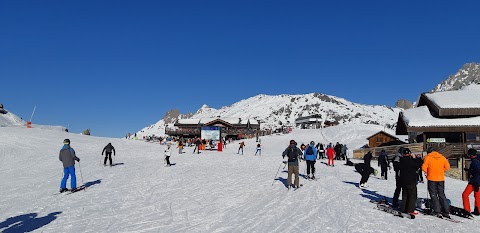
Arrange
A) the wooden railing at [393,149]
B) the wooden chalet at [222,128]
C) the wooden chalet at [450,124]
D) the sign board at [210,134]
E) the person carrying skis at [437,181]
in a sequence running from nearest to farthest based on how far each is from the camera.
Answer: the person carrying skis at [437,181] → the wooden chalet at [450,124] → the wooden railing at [393,149] → the sign board at [210,134] → the wooden chalet at [222,128]

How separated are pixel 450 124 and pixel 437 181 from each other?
85.3 feet

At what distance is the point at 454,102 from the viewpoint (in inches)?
1252

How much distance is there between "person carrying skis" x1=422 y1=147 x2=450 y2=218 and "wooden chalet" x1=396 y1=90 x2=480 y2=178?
72.1 ft

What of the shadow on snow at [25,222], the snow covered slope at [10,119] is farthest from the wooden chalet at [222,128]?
the shadow on snow at [25,222]

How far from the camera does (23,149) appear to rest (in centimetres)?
2617

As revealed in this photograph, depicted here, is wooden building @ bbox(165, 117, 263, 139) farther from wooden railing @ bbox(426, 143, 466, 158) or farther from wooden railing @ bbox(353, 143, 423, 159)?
wooden railing @ bbox(426, 143, 466, 158)

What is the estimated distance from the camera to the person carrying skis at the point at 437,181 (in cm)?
795

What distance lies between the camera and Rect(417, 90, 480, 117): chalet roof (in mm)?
30578

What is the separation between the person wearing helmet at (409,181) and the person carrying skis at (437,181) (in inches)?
10.5

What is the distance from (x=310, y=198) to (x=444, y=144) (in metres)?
23.4

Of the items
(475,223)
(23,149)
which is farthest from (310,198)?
(23,149)

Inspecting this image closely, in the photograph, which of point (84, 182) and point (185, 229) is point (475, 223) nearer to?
point (185, 229)

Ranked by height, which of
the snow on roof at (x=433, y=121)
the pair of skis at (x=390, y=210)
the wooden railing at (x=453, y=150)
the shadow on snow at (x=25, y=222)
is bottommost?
the pair of skis at (x=390, y=210)

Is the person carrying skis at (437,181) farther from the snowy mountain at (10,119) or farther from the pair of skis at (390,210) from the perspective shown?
the snowy mountain at (10,119)
